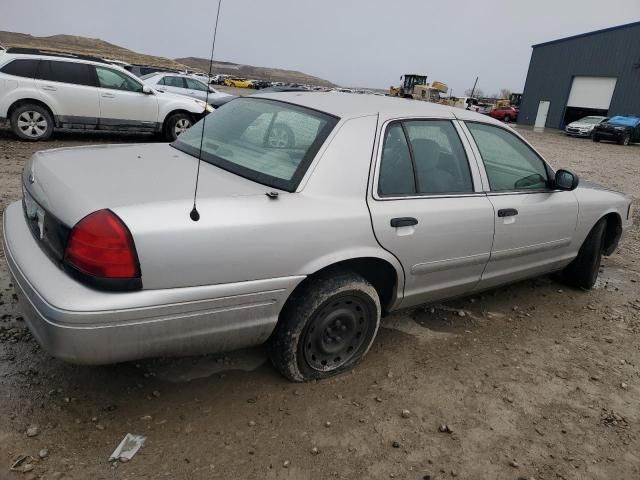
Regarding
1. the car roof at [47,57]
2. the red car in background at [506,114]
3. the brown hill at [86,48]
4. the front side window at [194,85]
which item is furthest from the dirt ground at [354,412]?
the brown hill at [86,48]

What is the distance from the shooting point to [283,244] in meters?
2.36

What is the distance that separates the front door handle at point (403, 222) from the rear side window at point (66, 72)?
8379 millimetres

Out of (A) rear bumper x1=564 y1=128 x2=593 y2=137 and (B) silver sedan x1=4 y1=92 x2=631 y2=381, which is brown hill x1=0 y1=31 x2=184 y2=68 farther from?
(B) silver sedan x1=4 y1=92 x2=631 y2=381

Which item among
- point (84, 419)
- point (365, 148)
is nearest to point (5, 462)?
point (84, 419)

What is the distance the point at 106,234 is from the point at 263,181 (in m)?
0.85

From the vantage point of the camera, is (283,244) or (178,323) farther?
(283,244)

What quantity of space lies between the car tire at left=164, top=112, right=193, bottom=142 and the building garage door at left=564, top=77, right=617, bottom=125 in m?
29.8

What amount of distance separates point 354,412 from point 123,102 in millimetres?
8623

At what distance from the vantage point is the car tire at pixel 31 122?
869 centimetres

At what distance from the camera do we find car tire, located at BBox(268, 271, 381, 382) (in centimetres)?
261

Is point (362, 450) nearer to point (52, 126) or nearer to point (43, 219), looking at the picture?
point (43, 219)

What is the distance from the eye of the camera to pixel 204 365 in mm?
2947

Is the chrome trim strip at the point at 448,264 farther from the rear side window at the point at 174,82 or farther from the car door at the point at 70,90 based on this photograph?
the rear side window at the point at 174,82

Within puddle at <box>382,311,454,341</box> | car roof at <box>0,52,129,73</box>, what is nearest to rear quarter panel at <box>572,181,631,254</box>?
puddle at <box>382,311,454,341</box>
